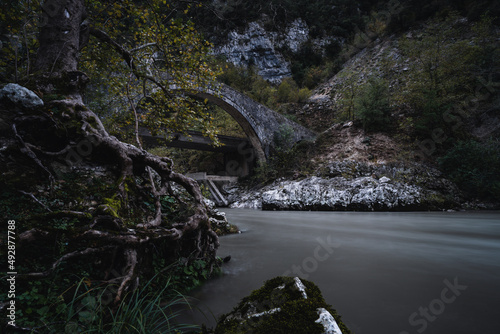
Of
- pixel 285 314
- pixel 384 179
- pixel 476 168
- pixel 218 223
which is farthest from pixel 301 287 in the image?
pixel 476 168

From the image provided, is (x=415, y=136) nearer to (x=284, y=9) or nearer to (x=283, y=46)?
(x=283, y=46)

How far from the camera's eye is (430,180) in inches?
368

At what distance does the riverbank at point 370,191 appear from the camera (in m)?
8.61

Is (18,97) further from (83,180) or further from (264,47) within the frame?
(264,47)

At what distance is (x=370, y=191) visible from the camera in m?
9.04

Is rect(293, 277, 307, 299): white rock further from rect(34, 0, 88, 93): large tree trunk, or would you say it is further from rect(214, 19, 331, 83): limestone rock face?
rect(214, 19, 331, 83): limestone rock face

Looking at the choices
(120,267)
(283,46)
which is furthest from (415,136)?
(283,46)

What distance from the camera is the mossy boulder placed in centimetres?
95

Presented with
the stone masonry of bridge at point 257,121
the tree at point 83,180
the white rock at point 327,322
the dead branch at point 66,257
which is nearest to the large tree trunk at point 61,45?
the tree at point 83,180

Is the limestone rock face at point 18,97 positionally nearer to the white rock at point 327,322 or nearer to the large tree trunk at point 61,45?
the large tree trunk at point 61,45

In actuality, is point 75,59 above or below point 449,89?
below

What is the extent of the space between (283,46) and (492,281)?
3409cm

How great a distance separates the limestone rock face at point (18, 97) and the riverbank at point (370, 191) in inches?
364

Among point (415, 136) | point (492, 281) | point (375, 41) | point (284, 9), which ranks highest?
point (284, 9)
